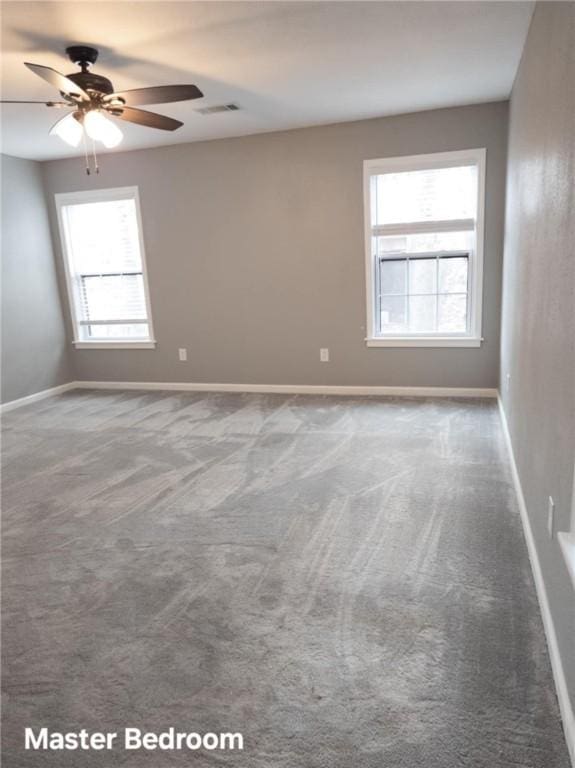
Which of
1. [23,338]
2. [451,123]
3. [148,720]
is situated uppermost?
[451,123]

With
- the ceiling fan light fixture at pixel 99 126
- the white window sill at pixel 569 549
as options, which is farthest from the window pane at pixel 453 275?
the white window sill at pixel 569 549

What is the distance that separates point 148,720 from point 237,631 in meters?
0.44

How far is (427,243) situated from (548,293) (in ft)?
9.79

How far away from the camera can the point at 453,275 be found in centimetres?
480

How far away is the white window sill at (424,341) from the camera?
4.83 meters

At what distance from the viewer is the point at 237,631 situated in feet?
6.36

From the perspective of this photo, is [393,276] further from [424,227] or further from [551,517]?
[551,517]

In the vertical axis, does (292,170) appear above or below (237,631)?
above

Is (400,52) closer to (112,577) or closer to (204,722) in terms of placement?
(112,577)

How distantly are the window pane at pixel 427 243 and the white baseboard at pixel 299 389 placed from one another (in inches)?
52.9

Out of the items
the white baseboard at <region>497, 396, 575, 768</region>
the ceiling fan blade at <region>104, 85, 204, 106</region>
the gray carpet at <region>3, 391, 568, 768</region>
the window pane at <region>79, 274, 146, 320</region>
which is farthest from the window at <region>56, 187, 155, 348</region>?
the white baseboard at <region>497, 396, 575, 768</region>

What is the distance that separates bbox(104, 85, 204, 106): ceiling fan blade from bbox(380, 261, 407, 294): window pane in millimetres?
2612

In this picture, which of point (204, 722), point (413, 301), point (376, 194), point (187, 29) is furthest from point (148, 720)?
point (376, 194)

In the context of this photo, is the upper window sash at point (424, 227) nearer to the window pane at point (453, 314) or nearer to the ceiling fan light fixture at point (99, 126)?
the window pane at point (453, 314)
